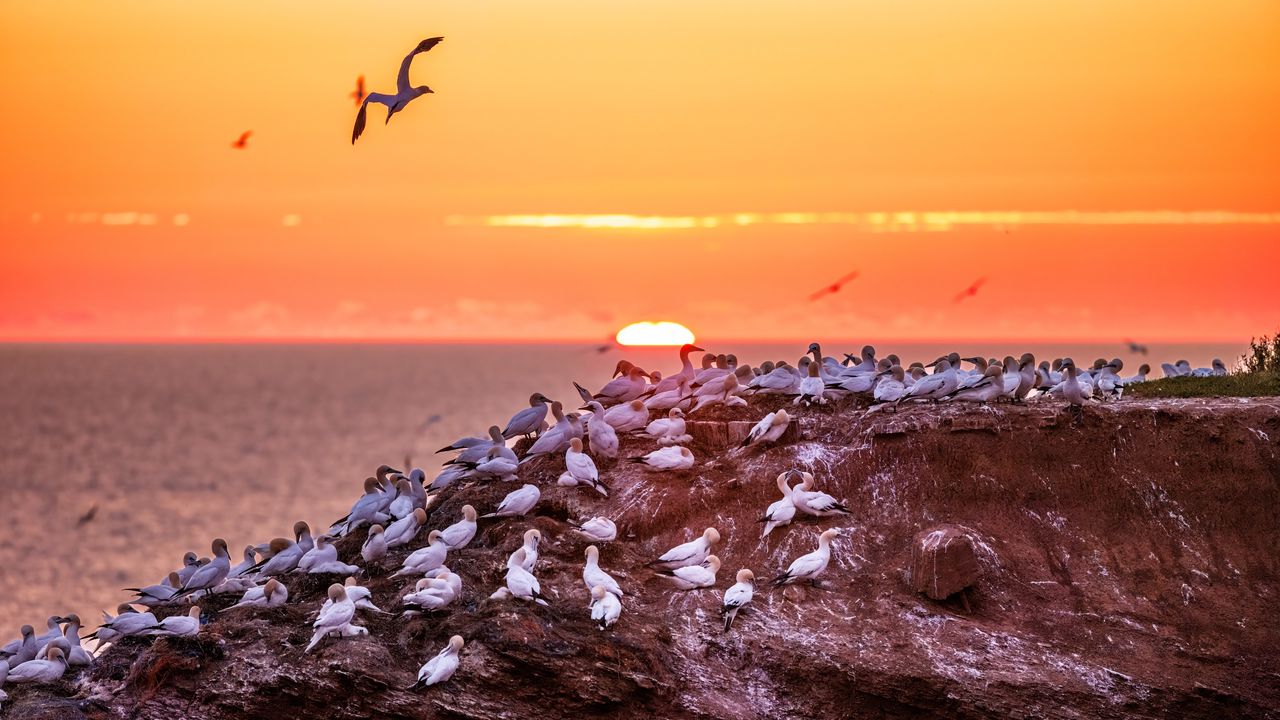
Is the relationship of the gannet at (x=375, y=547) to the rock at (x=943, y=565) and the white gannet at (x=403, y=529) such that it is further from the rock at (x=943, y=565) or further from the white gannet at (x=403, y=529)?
the rock at (x=943, y=565)

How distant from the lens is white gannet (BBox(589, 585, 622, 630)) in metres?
22.4

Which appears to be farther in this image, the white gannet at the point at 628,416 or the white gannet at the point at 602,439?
the white gannet at the point at 628,416

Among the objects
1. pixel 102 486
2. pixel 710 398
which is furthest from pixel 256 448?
pixel 710 398

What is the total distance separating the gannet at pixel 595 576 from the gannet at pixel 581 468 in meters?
2.26

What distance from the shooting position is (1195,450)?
1024 inches

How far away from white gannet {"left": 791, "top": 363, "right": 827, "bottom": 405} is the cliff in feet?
Result: 1.26

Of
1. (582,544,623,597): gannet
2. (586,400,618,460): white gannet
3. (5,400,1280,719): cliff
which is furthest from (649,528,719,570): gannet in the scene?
(586,400,618,460): white gannet

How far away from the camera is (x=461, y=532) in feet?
81.5

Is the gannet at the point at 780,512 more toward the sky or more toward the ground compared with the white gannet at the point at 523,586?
more toward the sky

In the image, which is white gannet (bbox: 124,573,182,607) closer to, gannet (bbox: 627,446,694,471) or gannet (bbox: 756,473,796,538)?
gannet (bbox: 627,446,694,471)

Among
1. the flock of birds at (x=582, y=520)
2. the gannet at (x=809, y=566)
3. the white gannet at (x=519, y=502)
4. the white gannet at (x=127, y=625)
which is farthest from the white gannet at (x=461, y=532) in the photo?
the gannet at (x=809, y=566)

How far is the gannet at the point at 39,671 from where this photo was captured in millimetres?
23922

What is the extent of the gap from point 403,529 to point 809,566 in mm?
6654

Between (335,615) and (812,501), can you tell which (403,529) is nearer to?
(335,615)
